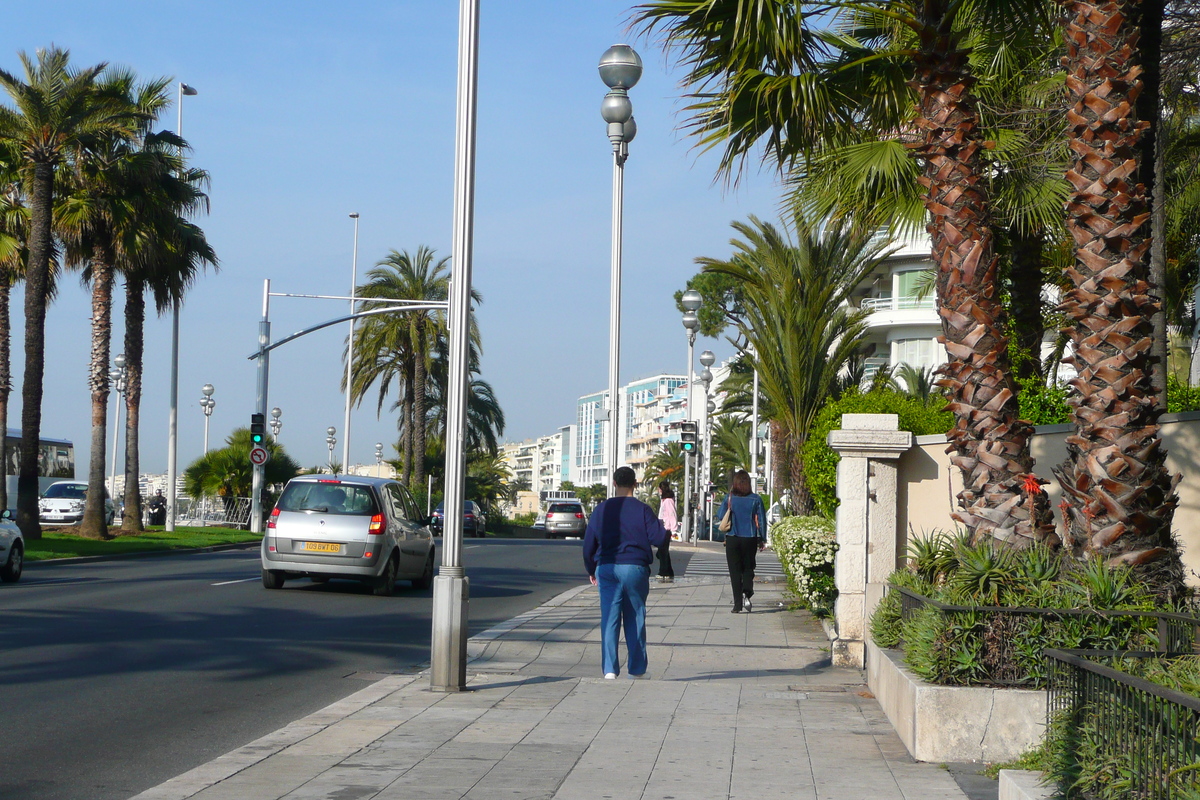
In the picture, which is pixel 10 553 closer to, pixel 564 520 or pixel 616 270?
pixel 616 270

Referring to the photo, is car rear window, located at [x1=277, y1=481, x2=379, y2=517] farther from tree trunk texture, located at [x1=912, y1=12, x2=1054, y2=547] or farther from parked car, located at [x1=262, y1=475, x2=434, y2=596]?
tree trunk texture, located at [x1=912, y1=12, x2=1054, y2=547]

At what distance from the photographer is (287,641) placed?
12352mm

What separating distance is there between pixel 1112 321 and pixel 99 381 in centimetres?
3052

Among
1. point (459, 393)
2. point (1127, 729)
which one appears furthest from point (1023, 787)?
point (459, 393)

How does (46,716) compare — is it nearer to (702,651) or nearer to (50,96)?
(702,651)

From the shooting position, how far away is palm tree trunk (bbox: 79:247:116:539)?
3225 centimetres

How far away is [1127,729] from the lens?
13.8 feet

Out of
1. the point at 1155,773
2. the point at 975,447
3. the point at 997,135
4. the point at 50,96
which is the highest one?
the point at 50,96

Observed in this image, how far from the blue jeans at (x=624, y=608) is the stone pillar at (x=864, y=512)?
238 cm

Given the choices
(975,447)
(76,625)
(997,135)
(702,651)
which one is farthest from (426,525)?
(975,447)


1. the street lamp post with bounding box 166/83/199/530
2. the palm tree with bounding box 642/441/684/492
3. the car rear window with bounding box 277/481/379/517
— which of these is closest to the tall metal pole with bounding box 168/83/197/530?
the street lamp post with bounding box 166/83/199/530

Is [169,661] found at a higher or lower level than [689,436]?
lower

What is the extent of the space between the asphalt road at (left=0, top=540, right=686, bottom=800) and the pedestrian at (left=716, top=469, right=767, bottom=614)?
293 cm

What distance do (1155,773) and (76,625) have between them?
11.7 m
